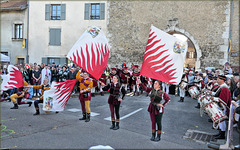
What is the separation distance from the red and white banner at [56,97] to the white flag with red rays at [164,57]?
12.1 feet

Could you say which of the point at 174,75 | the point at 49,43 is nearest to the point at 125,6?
the point at 49,43

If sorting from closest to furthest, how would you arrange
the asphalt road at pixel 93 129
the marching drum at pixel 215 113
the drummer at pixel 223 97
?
the asphalt road at pixel 93 129 → the marching drum at pixel 215 113 → the drummer at pixel 223 97

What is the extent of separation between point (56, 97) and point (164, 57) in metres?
4.66

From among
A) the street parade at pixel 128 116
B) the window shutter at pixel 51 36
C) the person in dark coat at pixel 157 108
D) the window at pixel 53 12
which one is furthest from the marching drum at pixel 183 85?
the window at pixel 53 12

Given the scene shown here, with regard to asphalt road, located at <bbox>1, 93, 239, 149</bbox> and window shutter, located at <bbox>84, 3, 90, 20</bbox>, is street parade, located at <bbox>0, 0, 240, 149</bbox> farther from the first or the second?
window shutter, located at <bbox>84, 3, 90, 20</bbox>

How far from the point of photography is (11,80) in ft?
27.9

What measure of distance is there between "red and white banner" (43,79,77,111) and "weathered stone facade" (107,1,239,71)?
1283cm

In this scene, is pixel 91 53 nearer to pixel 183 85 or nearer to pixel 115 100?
pixel 115 100

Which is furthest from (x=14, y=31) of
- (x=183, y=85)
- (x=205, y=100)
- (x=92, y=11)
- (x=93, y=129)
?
(x=205, y=100)

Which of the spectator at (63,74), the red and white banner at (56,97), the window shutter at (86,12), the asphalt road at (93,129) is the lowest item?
the asphalt road at (93,129)

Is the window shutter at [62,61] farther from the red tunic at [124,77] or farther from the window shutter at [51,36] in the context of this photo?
the red tunic at [124,77]

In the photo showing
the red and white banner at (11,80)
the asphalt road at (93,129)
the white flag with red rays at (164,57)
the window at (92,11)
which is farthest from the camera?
the window at (92,11)

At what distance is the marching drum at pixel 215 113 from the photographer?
5613 mm

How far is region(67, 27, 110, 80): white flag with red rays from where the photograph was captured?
20.3 ft
